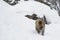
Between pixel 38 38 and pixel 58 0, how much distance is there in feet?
75.9

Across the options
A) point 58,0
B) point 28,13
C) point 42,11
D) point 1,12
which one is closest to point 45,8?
point 42,11

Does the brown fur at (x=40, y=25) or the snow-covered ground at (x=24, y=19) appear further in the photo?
the brown fur at (x=40, y=25)

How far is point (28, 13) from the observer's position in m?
16.3

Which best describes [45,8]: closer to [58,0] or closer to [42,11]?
[42,11]

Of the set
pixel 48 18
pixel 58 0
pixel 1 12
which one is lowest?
pixel 58 0

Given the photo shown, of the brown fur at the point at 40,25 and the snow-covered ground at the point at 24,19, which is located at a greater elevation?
the brown fur at the point at 40,25

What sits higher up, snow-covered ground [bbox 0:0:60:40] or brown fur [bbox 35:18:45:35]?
brown fur [bbox 35:18:45:35]

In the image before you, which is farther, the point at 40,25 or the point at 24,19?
the point at 24,19

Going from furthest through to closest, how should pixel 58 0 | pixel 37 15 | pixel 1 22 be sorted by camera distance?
1. pixel 58 0
2. pixel 37 15
3. pixel 1 22

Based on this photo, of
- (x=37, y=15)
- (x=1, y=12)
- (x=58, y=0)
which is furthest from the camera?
(x=58, y=0)

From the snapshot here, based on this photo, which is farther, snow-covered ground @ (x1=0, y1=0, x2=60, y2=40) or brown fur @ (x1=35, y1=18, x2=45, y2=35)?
brown fur @ (x1=35, y1=18, x2=45, y2=35)

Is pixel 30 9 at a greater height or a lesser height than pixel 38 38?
lesser

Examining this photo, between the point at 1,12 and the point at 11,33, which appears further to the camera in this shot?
the point at 1,12

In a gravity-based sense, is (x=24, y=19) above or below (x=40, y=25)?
below
